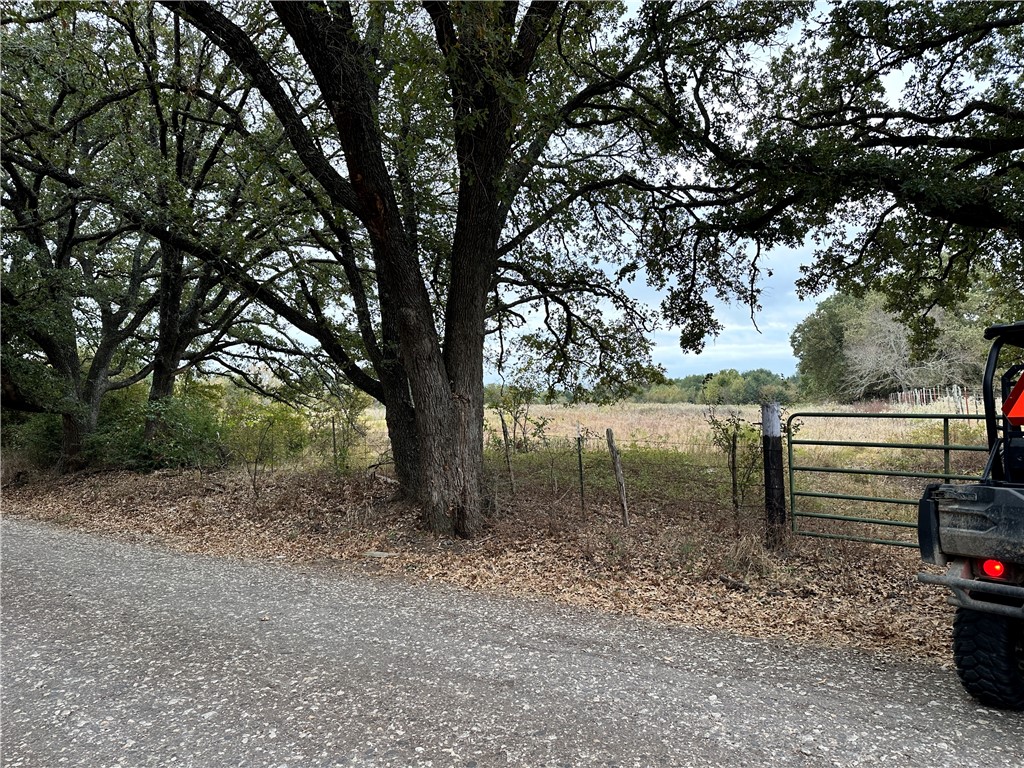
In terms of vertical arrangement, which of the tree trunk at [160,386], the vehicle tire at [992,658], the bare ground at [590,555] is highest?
the tree trunk at [160,386]

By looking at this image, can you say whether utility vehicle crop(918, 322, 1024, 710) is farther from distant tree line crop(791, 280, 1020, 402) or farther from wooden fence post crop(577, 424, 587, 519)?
distant tree line crop(791, 280, 1020, 402)

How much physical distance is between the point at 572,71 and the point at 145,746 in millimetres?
7932

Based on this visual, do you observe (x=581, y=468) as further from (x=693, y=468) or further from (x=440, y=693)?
(x=440, y=693)

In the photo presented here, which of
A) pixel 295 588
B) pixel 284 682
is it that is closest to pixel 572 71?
pixel 295 588

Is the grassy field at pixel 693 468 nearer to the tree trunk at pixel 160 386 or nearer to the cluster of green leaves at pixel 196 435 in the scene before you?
the cluster of green leaves at pixel 196 435

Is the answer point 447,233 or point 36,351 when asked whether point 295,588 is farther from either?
point 36,351

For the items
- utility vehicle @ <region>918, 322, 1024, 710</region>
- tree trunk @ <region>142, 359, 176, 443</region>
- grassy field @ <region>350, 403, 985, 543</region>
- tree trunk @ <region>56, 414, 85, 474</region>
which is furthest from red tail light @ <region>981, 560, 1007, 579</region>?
tree trunk @ <region>56, 414, 85, 474</region>

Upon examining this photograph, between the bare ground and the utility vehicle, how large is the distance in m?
0.75

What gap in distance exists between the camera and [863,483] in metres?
9.92

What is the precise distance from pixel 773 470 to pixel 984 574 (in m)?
3.31

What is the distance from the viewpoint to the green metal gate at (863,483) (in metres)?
5.94

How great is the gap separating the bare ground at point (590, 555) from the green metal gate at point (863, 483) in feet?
1.45

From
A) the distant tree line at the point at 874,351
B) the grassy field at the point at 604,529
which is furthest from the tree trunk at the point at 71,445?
the distant tree line at the point at 874,351

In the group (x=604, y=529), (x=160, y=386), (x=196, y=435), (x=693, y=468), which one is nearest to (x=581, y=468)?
(x=604, y=529)
